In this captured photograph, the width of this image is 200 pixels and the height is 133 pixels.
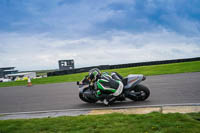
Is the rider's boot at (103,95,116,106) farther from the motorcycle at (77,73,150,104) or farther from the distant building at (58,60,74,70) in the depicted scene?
the distant building at (58,60,74,70)

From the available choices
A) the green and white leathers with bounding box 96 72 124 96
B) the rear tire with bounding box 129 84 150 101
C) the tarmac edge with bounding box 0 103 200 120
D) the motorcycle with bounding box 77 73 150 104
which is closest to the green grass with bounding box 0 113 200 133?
the tarmac edge with bounding box 0 103 200 120

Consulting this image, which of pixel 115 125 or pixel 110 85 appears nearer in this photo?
pixel 115 125

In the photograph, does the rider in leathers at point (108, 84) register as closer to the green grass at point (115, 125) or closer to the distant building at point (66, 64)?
the green grass at point (115, 125)

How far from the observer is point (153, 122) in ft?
15.7

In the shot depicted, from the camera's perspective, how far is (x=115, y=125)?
484 cm

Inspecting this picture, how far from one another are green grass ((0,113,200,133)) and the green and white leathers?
6.64 ft

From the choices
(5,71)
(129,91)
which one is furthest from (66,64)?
(5,71)

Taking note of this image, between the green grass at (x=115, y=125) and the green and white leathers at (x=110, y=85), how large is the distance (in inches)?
79.7

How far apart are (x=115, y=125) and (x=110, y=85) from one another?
9.99 ft

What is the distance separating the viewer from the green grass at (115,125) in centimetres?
435

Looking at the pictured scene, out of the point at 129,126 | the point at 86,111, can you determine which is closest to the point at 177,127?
the point at 129,126

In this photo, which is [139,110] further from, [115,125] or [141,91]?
[115,125]

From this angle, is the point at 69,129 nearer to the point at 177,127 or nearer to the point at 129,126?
the point at 129,126

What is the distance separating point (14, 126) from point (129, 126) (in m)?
3.03
